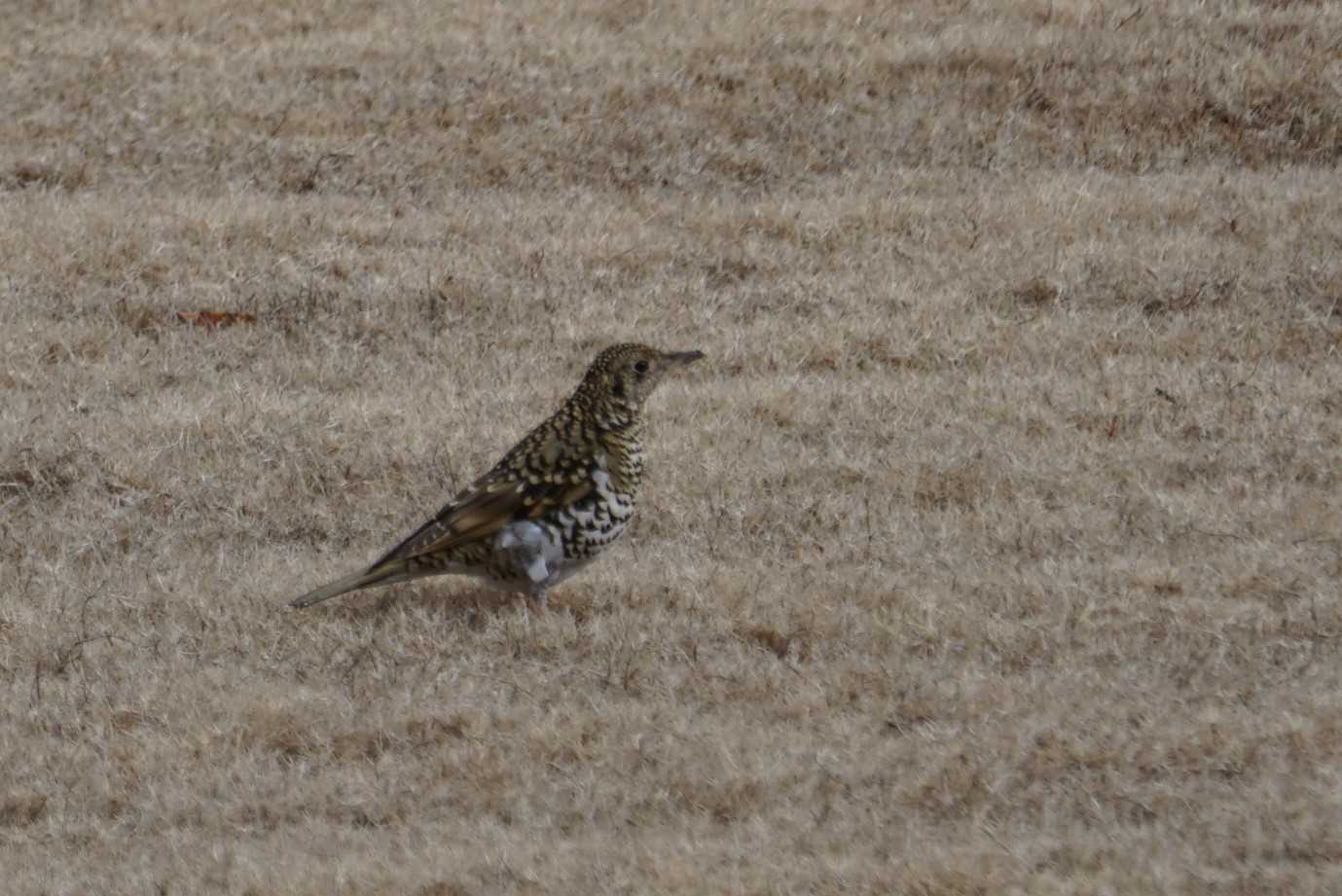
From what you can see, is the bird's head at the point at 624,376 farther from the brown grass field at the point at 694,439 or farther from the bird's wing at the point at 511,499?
the brown grass field at the point at 694,439

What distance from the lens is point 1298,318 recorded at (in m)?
14.4

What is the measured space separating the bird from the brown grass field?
27 centimetres

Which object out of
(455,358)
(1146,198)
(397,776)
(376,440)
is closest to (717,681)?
(397,776)

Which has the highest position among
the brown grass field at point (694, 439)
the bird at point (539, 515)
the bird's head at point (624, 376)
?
the bird's head at point (624, 376)

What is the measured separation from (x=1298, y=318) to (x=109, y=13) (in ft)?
51.3

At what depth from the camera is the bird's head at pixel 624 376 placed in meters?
9.27

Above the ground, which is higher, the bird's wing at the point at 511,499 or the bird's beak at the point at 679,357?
the bird's beak at the point at 679,357

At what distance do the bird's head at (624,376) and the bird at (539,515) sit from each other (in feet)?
0.13

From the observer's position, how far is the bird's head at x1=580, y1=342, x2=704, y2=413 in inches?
365

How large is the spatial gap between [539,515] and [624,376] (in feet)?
2.98

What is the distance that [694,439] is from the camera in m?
12.1

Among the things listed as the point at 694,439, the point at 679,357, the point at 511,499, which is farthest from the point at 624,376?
the point at 694,439

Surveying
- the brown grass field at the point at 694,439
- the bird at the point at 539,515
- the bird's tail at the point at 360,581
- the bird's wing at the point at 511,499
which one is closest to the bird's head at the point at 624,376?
the bird at the point at 539,515

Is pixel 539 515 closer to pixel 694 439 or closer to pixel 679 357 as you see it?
pixel 679 357
